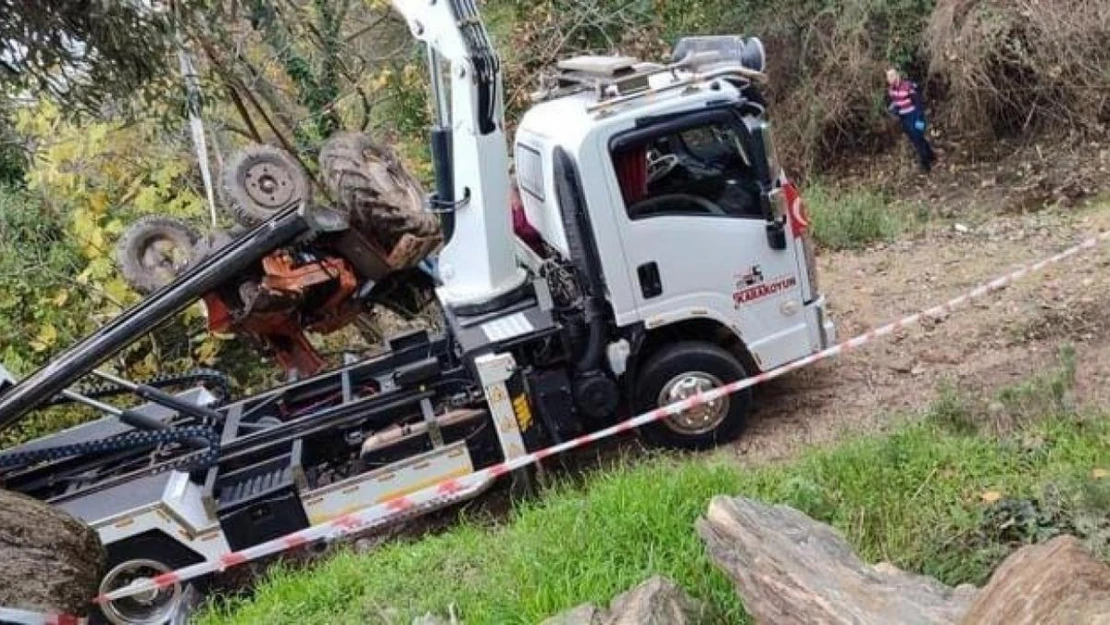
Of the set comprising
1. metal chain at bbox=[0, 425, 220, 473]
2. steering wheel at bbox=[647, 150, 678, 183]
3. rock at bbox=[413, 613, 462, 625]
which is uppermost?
steering wheel at bbox=[647, 150, 678, 183]

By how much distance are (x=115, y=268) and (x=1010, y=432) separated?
7.45m

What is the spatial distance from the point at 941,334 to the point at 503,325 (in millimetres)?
3611

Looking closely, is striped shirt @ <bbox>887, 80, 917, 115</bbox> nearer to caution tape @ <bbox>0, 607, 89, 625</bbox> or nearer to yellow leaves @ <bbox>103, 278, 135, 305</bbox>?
yellow leaves @ <bbox>103, 278, 135, 305</bbox>

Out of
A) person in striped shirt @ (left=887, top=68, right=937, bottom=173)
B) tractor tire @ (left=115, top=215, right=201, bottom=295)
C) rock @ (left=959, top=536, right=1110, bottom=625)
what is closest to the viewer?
rock @ (left=959, top=536, right=1110, bottom=625)

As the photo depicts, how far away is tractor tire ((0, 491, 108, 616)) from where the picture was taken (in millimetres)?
4418

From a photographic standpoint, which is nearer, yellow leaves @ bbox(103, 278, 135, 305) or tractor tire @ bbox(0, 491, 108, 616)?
tractor tire @ bbox(0, 491, 108, 616)

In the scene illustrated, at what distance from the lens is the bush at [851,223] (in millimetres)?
10508

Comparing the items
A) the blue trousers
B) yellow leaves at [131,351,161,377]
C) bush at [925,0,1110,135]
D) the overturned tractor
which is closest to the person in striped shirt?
the blue trousers

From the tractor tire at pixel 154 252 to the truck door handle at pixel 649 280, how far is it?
3.48m

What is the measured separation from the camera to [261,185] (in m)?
6.84

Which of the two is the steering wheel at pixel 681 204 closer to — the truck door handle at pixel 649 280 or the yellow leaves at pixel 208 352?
the truck door handle at pixel 649 280

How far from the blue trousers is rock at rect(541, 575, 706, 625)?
10704 mm

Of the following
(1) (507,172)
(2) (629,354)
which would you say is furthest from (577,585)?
(1) (507,172)

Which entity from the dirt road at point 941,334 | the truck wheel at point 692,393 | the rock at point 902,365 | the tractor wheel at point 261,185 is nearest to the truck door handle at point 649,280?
the truck wheel at point 692,393
